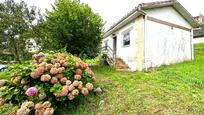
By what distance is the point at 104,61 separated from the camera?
17719 mm

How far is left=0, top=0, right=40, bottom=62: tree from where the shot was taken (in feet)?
53.6

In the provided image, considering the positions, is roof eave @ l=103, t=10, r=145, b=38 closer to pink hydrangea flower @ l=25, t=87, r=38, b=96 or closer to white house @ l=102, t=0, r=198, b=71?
white house @ l=102, t=0, r=198, b=71

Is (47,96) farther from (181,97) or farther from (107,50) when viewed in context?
(107,50)

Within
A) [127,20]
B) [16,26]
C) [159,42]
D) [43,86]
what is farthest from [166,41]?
[16,26]

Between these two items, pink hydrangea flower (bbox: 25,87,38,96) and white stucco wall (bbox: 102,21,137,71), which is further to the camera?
white stucco wall (bbox: 102,21,137,71)

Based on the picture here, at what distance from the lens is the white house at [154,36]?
12.3 metres

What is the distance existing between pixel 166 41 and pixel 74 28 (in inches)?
225

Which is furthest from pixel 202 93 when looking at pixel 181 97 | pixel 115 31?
pixel 115 31

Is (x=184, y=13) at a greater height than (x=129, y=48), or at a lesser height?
greater

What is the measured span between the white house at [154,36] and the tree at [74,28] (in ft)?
7.11

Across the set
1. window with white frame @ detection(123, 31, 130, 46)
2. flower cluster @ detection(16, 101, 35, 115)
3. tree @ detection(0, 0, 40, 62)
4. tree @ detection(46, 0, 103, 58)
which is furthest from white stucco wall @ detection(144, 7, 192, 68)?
tree @ detection(0, 0, 40, 62)

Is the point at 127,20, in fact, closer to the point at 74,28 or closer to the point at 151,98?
the point at 74,28

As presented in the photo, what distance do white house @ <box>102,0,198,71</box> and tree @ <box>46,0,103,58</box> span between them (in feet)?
7.11

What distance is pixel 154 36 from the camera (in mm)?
12758
